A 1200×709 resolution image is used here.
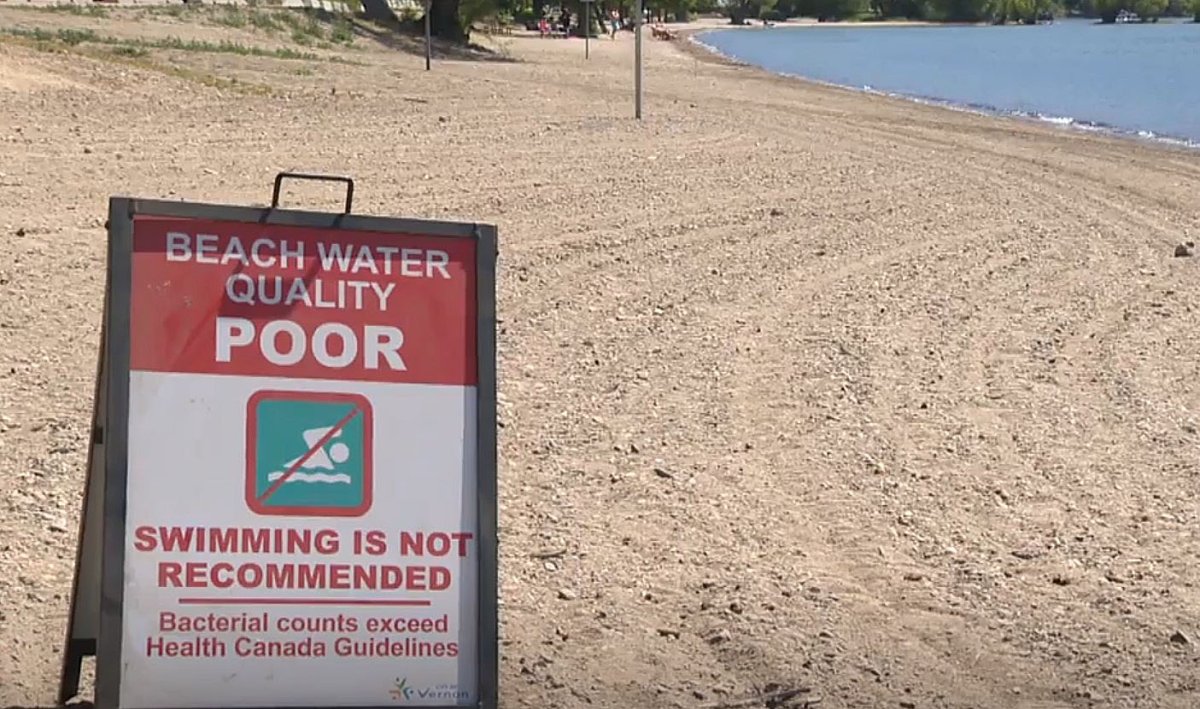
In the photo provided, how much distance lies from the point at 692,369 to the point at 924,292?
3.10m

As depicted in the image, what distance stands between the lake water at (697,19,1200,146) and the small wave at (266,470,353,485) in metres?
28.2

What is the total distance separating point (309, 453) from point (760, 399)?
14.7ft

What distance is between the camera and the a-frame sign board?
14.2 feet

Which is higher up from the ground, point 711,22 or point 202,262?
point 711,22

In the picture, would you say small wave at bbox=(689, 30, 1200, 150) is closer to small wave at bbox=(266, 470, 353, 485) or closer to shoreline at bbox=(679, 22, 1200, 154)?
shoreline at bbox=(679, 22, 1200, 154)

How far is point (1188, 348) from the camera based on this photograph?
10461 mm

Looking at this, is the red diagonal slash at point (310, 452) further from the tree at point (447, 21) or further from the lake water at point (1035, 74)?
the tree at point (447, 21)

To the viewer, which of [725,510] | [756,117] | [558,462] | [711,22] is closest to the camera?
[725,510]

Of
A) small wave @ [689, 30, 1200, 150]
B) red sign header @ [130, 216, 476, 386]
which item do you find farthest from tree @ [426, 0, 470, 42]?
red sign header @ [130, 216, 476, 386]

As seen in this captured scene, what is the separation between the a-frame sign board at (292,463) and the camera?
14.2ft

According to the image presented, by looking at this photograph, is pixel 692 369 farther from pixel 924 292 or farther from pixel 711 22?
pixel 711 22

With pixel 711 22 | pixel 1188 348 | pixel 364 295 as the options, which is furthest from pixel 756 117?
pixel 711 22

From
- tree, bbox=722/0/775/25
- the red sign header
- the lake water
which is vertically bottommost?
the red sign header

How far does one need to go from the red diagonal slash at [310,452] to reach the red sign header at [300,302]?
95 millimetres
